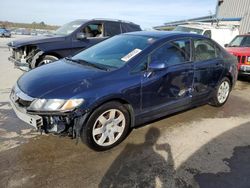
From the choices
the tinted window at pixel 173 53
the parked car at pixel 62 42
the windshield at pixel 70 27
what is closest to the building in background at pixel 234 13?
the parked car at pixel 62 42

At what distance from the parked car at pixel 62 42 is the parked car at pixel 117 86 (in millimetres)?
2322

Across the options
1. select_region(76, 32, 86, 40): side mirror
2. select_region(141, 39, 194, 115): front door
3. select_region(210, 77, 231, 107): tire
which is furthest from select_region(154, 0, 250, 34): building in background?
select_region(141, 39, 194, 115): front door

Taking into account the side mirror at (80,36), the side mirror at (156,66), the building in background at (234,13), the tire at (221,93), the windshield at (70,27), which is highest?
the building in background at (234,13)

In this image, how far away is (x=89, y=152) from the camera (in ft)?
11.0

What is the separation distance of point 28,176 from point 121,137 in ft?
4.35

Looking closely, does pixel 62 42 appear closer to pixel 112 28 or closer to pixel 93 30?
pixel 93 30

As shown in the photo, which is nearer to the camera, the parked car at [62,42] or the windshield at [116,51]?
the windshield at [116,51]

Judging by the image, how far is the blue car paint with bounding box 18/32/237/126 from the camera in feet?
10.2

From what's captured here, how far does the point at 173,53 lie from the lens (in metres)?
4.07

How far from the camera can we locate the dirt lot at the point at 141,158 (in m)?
2.77

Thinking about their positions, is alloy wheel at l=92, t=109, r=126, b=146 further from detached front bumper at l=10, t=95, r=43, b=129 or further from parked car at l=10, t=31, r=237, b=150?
detached front bumper at l=10, t=95, r=43, b=129

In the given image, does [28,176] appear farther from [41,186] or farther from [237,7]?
[237,7]

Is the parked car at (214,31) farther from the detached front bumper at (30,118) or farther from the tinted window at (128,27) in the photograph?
the detached front bumper at (30,118)

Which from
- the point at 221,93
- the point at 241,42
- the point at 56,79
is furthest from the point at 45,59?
the point at 241,42
